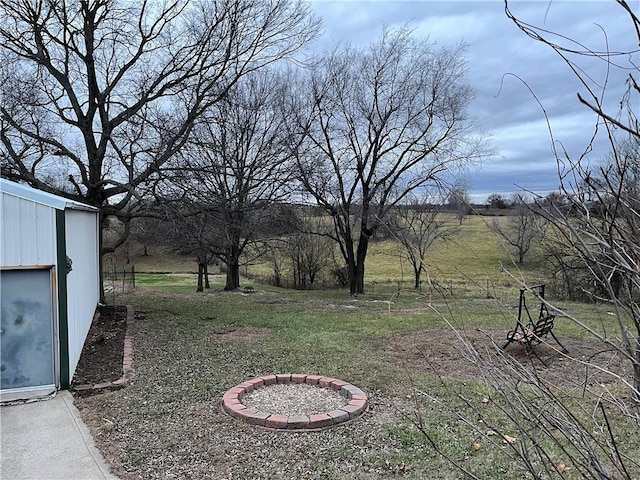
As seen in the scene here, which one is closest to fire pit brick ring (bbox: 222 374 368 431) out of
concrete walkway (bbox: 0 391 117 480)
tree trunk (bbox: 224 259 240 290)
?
concrete walkway (bbox: 0 391 117 480)

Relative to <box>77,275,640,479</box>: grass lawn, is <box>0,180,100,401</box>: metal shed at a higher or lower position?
higher

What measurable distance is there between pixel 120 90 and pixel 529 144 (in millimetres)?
9550

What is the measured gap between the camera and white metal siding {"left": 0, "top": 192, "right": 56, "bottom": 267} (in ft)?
13.4

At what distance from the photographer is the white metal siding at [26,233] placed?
4.10 meters

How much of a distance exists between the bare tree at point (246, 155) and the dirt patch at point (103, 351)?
2.56 meters

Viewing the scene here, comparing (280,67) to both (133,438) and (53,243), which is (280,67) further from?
(133,438)

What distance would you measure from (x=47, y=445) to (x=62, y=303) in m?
1.54

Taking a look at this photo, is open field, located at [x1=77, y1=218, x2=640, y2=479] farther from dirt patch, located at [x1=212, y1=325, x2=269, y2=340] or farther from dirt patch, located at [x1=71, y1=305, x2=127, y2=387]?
dirt patch, located at [x1=71, y1=305, x2=127, y2=387]

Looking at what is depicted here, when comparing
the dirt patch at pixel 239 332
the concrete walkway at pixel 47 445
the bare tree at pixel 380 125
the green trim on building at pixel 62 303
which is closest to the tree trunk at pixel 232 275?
the bare tree at pixel 380 125

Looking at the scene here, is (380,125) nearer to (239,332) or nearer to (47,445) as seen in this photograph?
(239,332)

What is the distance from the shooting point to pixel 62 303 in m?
4.40

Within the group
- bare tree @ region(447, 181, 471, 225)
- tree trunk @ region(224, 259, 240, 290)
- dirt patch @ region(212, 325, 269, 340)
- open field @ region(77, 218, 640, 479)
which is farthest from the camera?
tree trunk @ region(224, 259, 240, 290)

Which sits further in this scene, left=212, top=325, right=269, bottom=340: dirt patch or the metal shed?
left=212, top=325, right=269, bottom=340: dirt patch

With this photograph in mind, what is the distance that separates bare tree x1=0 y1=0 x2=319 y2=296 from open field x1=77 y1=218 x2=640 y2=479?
11.3ft
